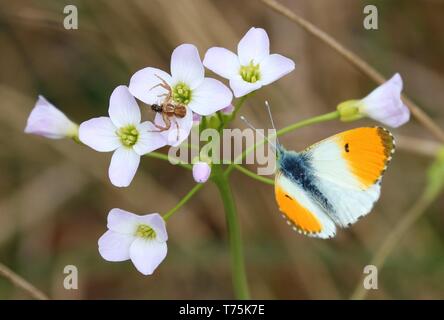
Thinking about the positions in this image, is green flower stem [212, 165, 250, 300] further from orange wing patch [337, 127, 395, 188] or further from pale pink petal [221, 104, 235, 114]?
orange wing patch [337, 127, 395, 188]

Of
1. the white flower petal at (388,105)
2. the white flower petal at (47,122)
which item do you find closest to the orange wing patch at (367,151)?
the white flower petal at (388,105)

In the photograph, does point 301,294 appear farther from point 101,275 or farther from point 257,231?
point 101,275

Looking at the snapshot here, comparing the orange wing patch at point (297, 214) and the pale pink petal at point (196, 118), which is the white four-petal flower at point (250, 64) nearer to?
the pale pink petal at point (196, 118)

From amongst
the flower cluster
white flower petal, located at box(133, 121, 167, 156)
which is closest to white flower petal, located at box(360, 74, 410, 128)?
the flower cluster

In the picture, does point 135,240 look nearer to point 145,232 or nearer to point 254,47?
point 145,232
